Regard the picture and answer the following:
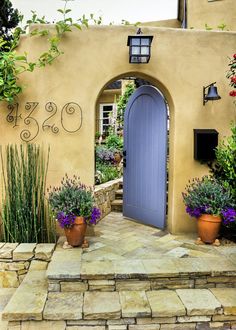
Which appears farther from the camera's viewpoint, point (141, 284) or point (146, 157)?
point (146, 157)

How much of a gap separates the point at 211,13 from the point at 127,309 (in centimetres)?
695

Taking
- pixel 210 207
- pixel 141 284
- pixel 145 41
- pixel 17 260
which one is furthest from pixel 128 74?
pixel 17 260

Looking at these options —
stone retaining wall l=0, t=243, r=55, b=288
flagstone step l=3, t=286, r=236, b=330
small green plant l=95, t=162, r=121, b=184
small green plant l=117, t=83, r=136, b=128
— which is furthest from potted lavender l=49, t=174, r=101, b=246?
small green plant l=117, t=83, r=136, b=128

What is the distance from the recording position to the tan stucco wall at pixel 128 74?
4.07 metres

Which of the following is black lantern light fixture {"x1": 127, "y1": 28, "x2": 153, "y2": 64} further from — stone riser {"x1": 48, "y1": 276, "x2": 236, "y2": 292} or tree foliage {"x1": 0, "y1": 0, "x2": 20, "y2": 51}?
tree foliage {"x1": 0, "y1": 0, "x2": 20, "y2": 51}

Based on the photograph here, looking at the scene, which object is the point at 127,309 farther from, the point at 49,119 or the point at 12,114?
the point at 12,114

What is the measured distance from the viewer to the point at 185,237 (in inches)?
166

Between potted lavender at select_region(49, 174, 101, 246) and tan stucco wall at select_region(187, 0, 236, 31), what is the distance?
5609 mm

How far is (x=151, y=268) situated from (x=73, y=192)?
4.30 feet

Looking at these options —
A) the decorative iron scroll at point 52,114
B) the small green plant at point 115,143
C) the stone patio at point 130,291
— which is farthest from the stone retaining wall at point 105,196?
the small green plant at point 115,143

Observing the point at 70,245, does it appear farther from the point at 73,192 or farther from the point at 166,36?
the point at 166,36

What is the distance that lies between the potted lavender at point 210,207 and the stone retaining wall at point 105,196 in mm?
1807

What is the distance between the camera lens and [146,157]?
4926 mm

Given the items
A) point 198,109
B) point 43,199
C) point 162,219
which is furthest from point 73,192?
point 198,109
